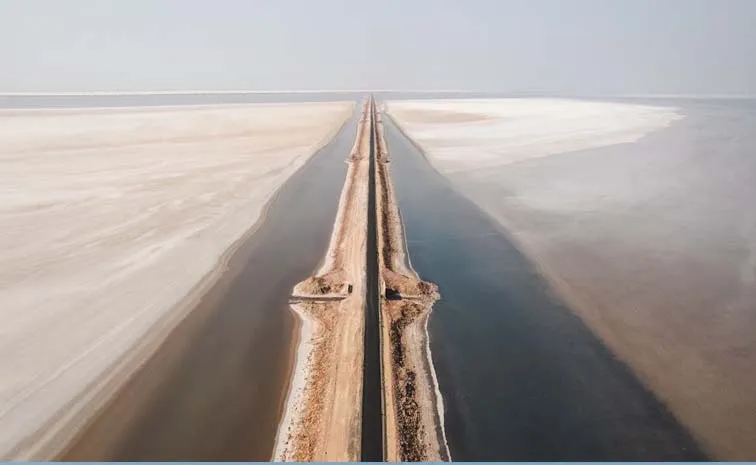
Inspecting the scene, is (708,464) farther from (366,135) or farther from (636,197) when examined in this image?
(366,135)

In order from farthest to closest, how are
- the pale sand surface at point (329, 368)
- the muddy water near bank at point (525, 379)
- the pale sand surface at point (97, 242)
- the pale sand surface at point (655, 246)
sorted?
the pale sand surface at point (97, 242) < the pale sand surface at point (655, 246) < the pale sand surface at point (329, 368) < the muddy water near bank at point (525, 379)

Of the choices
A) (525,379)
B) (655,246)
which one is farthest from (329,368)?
(655,246)

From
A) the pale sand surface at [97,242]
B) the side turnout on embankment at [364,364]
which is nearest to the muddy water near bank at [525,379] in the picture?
the side turnout on embankment at [364,364]

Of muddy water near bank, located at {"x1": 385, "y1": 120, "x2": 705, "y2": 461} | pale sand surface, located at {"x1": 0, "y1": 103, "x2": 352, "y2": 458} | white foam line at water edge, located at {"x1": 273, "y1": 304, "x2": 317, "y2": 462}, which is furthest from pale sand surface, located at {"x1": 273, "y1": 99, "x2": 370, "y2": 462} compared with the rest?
pale sand surface, located at {"x1": 0, "y1": 103, "x2": 352, "y2": 458}

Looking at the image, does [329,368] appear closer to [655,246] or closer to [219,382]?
[219,382]

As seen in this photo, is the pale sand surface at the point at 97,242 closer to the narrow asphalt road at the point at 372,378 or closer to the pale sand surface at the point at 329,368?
the pale sand surface at the point at 329,368

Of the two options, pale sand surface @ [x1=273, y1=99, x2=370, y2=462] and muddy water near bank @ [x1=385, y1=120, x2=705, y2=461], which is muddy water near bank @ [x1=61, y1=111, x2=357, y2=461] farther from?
muddy water near bank @ [x1=385, y1=120, x2=705, y2=461]
